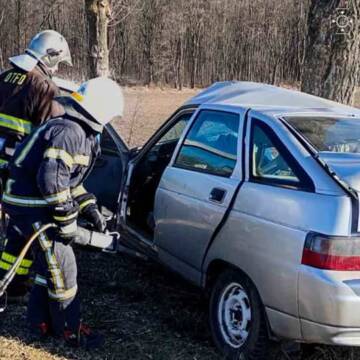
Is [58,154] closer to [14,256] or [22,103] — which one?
[14,256]

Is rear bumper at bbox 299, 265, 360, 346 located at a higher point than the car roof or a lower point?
lower

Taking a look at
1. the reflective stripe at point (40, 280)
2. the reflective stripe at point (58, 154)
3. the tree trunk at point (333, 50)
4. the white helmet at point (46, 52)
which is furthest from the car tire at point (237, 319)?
the tree trunk at point (333, 50)

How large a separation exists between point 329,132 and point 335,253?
3.83 ft

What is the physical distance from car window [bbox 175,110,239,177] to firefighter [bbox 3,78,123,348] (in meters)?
0.72

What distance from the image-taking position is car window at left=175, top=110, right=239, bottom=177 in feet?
14.4

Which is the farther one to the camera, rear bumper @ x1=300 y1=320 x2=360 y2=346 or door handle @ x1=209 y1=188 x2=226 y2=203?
door handle @ x1=209 y1=188 x2=226 y2=203

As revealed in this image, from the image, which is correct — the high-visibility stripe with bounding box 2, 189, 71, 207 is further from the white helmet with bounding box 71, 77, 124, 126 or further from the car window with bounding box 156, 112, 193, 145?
the car window with bounding box 156, 112, 193, 145

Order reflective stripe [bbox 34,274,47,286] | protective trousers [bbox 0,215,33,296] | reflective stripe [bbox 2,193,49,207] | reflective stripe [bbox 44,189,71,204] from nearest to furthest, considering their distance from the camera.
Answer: reflective stripe [bbox 44,189,71,204], reflective stripe [bbox 2,193,49,207], reflective stripe [bbox 34,274,47,286], protective trousers [bbox 0,215,33,296]

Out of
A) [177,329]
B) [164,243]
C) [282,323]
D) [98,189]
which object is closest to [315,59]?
[98,189]

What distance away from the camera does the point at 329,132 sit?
433 cm

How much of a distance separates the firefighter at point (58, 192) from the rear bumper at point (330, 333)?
59.5 inches

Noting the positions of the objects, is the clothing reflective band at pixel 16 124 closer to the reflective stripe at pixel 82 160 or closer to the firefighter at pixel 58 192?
the firefighter at pixel 58 192

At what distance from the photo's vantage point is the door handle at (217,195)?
13.7 feet

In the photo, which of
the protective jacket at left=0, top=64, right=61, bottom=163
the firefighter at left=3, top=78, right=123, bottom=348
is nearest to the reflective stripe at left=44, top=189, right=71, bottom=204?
the firefighter at left=3, top=78, right=123, bottom=348
